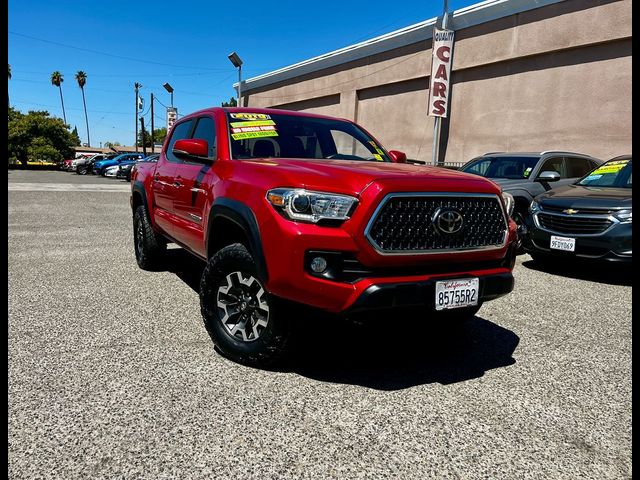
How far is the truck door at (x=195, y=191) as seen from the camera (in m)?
3.83

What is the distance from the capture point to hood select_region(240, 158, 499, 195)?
277 centimetres

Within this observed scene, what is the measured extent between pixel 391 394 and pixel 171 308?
2.35m

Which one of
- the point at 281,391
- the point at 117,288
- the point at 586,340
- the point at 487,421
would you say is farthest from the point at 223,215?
Answer: the point at 586,340

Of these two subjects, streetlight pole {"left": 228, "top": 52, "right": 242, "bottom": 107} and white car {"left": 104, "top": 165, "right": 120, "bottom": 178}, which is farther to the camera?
streetlight pole {"left": 228, "top": 52, "right": 242, "bottom": 107}

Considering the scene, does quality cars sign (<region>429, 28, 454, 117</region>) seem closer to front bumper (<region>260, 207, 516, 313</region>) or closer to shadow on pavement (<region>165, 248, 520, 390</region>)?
shadow on pavement (<region>165, 248, 520, 390</region>)

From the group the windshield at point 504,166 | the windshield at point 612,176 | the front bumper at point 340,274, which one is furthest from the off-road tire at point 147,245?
the windshield at point 612,176

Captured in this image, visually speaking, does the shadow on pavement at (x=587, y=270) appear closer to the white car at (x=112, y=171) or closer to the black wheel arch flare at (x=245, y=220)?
the black wheel arch flare at (x=245, y=220)

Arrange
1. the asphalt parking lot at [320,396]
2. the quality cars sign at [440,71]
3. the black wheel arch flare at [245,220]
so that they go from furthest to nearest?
the quality cars sign at [440,71] → the black wheel arch flare at [245,220] → the asphalt parking lot at [320,396]

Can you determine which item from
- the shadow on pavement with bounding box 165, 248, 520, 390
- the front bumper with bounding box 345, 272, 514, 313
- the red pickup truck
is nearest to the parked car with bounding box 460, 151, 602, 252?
the shadow on pavement with bounding box 165, 248, 520, 390

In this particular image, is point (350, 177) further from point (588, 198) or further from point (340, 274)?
point (588, 198)

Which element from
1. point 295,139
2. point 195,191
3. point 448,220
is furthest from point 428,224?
point 195,191

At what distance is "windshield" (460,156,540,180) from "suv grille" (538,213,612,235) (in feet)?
6.36

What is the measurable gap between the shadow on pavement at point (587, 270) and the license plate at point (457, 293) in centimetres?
369

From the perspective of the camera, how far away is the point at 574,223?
243 inches
